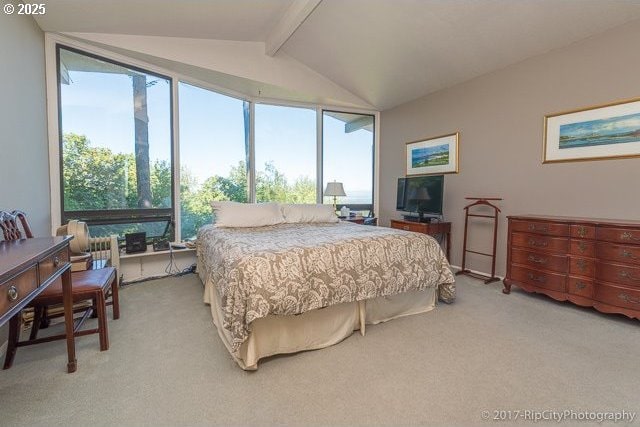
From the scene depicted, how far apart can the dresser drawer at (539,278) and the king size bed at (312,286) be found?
879 mm

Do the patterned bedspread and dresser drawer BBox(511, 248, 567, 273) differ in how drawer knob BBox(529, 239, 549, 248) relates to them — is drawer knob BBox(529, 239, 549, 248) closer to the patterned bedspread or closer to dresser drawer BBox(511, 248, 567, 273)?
dresser drawer BBox(511, 248, 567, 273)

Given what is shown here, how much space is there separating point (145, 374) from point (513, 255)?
3.38 meters

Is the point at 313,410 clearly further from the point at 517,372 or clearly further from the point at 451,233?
the point at 451,233

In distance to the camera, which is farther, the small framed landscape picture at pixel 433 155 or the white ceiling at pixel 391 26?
the small framed landscape picture at pixel 433 155

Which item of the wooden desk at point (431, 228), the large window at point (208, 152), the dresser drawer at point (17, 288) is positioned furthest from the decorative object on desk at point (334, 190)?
the dresser drawer at point (17, 288)

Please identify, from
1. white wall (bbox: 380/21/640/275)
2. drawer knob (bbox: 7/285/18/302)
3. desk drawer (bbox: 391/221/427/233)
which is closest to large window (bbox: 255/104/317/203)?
desk drawer (bbox: 391/221/427/233)

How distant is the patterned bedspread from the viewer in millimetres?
1776

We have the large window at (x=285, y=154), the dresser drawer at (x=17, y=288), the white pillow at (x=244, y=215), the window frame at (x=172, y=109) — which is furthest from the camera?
the large window at (x=285, y=154)

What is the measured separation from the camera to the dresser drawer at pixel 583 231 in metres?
2.55

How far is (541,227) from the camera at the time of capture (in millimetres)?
2879

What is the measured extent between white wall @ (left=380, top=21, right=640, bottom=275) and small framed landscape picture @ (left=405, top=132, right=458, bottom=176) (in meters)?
0.10

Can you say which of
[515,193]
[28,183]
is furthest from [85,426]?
[515,193]

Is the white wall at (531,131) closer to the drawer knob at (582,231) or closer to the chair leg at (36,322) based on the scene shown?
the drawer knob at (582,231)

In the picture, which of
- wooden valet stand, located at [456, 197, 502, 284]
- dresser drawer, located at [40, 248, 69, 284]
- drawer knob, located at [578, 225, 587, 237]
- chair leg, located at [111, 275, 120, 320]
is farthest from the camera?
wooden valet stand, located at [456, 197, 502, 284]
